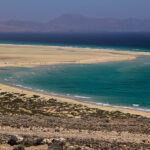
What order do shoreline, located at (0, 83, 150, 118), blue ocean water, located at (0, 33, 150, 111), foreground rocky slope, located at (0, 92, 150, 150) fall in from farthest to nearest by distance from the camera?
blue ocean water, located at (0, 33, 150, 111) < shoreline, located at (0, 83, 150, 118) < foreground rocky slope, located at (0, 92, 150, 150)

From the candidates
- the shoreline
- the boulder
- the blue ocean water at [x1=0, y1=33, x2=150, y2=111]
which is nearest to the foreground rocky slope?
the boulder

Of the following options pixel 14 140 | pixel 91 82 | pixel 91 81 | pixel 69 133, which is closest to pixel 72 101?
pixel 91 82

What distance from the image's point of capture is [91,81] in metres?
38.6

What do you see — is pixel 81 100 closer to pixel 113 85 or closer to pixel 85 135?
pixel 113 85

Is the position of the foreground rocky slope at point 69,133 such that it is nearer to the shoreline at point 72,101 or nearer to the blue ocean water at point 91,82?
the shoreline at point 72,101

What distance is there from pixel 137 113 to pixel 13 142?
1439 centimetres

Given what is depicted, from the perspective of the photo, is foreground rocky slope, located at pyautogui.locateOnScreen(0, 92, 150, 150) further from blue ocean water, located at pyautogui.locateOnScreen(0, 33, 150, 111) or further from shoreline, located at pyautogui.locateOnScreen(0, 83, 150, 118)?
blue ocean water, located at pyautogui.locateOnScreen(0, 33, 150, 111)

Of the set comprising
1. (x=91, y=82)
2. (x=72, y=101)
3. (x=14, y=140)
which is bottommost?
(x=72, y=101)

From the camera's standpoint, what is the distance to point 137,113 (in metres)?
23.7

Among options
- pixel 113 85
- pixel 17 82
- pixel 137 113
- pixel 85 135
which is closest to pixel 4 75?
pixel 17 82

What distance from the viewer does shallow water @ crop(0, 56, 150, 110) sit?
29.3m

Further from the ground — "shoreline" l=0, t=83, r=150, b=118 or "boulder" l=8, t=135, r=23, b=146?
"boulder" l=8, t=135, r=23, b=146

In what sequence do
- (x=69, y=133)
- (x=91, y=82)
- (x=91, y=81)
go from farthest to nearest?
(x=91, y=81), (x=91, y=82), (x=69, y=133)

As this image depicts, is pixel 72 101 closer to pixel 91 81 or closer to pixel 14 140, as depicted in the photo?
pixel 91 81
